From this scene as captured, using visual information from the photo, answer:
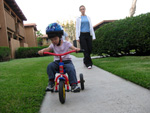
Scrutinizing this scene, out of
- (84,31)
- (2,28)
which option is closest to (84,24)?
(84,31)

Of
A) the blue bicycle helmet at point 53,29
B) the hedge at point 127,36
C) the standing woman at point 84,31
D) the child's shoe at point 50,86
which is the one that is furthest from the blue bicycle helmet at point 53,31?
the hedge at point 127,36

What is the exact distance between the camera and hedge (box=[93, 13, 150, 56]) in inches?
284

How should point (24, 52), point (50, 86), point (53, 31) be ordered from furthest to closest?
point (24, 52) < point (50, 86) < point (53, 31)

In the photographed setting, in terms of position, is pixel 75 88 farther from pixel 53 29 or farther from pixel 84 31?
pixel 84 31

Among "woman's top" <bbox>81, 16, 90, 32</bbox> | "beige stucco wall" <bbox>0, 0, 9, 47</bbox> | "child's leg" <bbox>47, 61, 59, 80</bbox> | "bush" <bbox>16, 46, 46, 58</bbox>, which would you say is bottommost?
"child's leg" <bbox>47, 61, 59, 80</bbox>

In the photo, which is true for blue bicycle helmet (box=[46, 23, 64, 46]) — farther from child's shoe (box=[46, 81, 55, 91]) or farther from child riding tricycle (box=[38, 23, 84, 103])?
child's shoe (box=[46, 81, 55, 91])

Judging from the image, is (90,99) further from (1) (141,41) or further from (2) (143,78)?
(1) (141,41)

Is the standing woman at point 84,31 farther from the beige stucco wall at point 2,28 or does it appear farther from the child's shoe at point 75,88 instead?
the beige stucco wall at point 2,28

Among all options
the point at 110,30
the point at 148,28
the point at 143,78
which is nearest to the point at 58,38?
the point at 143,78

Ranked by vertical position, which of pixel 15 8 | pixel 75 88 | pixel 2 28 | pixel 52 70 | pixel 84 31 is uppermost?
pixel 15 8

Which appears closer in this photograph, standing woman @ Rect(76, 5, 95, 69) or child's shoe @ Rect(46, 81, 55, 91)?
child's shoe @ Rect(46, 81, 55, 91)

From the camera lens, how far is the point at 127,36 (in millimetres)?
7789

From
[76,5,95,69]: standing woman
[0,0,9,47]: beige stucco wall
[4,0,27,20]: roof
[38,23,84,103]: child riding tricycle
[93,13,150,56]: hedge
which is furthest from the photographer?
[4,0,27,20]: roof

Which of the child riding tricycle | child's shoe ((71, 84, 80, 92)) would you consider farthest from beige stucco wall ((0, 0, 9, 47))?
child's shoe ((71, 84, 80, 92))
